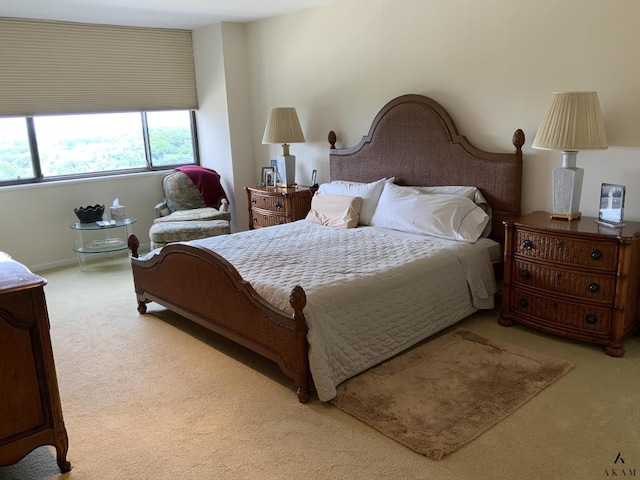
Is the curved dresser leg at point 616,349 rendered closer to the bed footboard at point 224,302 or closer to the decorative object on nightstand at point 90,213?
the bed footboard at point 224,302

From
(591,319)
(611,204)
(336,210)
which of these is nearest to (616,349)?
(591,319)

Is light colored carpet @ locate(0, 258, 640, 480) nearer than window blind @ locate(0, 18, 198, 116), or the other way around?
light colored carpet @ locate(0, 258, 640, 480)

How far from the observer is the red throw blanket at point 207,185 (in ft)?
18.8

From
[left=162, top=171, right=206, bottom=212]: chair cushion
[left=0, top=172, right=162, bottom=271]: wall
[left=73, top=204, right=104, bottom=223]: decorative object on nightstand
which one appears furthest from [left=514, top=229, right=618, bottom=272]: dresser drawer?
[left=0, top=172, right=162, bottom=271]: wall

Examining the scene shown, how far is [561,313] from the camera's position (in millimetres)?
3238

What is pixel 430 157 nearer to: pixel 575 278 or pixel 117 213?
pixel 575 278

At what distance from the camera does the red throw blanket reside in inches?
225

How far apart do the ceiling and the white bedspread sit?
2.11m

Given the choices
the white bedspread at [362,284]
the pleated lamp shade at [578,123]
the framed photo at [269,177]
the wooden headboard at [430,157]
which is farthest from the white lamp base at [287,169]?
the pleated lamp shade at [578,123]

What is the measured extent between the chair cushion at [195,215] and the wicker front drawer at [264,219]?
29 centimetres

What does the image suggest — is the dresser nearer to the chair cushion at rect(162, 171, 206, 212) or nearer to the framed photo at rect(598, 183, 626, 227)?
the chair cushion at rect(162, 171, 206, 212)

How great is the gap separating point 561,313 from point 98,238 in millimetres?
4559

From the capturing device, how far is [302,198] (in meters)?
5.05

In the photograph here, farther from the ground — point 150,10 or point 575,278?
point 150,10
